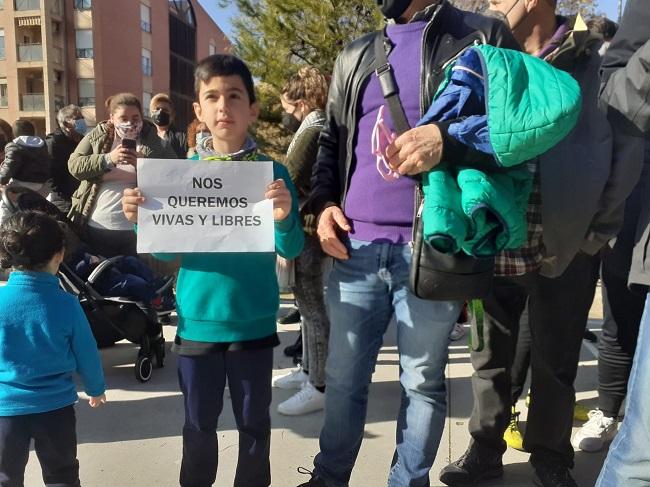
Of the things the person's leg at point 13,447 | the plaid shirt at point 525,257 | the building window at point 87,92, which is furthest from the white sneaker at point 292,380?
the building window at point 87,92

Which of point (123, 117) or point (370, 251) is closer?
point (370, 251)

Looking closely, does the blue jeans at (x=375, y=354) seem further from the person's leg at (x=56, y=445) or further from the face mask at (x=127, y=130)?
the face mask at (x=127, y=130)

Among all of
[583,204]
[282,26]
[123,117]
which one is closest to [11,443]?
[583,204]

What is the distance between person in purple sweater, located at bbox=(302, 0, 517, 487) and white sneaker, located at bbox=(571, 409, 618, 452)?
1.14m

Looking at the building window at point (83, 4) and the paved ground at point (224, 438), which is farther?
the building window at point (83, 4)

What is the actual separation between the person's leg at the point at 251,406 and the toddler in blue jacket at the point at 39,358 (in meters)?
0.55

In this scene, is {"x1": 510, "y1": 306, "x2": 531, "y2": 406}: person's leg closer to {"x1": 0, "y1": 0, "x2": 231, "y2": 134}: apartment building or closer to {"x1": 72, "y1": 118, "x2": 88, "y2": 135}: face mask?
{"x1": 72, "y1": 118, "x2": 88, "y2": 135}: face mask

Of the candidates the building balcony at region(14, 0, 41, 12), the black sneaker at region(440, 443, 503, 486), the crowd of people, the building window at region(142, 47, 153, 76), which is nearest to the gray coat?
the crowd of people

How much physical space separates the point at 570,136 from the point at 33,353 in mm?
2050

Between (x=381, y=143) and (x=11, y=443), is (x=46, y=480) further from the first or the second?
(x=381, y=143)

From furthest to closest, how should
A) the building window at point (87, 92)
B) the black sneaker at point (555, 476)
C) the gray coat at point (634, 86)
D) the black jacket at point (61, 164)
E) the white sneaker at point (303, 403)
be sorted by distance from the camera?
1. the building window at point (87, 92)
2. the black jacket at point (61, 164)
3. the white sneaker at point (303, 403)
4. the black sneaker at point (555, 476)
5. the gray coat at point (634, 86)

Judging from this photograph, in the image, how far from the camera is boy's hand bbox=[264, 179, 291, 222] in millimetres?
2123

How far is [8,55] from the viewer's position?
102 ft

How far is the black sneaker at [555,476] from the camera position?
246cm
